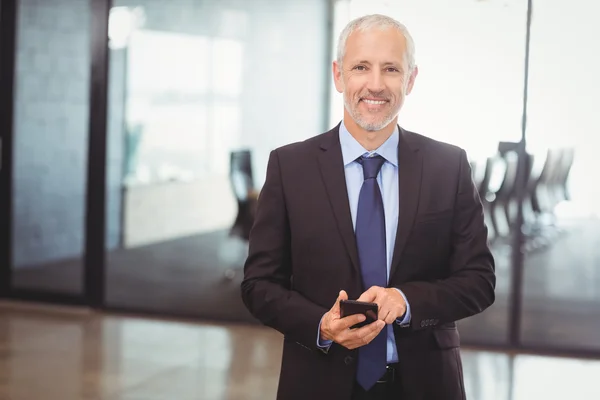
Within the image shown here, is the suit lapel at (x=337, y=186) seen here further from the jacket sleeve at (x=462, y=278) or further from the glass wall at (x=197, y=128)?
the glass wall at (x=197, y=128)

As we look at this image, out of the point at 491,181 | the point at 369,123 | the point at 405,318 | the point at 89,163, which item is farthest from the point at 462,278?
the point at 89,163

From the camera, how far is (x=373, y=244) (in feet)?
5.78

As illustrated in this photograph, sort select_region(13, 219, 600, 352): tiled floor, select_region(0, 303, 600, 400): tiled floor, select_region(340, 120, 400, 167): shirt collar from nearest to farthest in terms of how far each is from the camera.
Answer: select_region(340, 120, 400, 167): shirt collar, select_region(0, 303, 600, 400): tiled floor, select_region(13, 219, 600, 352): tiled floor

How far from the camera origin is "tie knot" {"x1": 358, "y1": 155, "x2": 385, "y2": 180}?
1799 mm

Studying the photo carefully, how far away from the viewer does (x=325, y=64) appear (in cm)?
586

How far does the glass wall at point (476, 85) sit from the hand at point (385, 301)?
13.3ft

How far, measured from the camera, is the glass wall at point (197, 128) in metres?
5.94

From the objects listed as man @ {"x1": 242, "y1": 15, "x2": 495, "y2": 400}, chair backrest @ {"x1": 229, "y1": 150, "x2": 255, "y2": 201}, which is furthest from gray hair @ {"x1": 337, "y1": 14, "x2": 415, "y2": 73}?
chair backrest @ {"x1": 229, "y1": 150, "x2": 255, "y2": 201}

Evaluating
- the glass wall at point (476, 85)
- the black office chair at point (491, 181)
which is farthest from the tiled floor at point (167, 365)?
the black office chair at point (491, 181)

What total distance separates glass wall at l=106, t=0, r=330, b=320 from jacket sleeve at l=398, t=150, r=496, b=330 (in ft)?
13.5

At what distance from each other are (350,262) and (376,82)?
0.37 meters

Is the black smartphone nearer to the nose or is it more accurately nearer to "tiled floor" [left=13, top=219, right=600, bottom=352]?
the nose

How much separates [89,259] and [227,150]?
4.70 feet

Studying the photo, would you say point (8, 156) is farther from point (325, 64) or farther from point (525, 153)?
point (525, 153)
